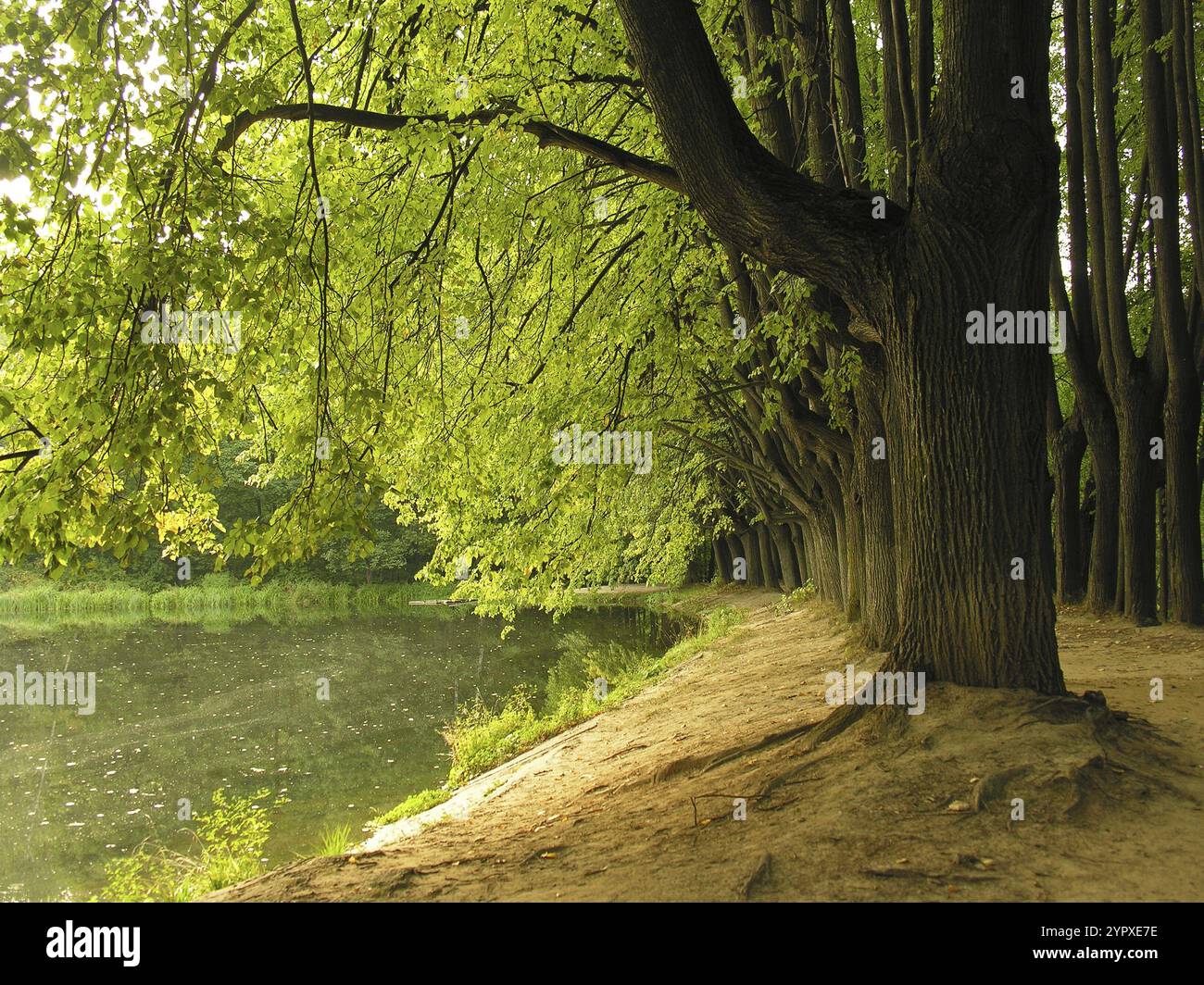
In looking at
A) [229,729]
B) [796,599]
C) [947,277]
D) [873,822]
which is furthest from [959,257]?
[796,599]

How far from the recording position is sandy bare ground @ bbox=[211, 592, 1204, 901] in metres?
4.63

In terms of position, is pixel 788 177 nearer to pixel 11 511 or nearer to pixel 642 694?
pixel 11 511

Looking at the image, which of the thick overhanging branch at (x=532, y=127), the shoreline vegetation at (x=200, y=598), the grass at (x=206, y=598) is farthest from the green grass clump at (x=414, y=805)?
the shoreline vegetation at (x=200, y=598)

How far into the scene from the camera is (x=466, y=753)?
13992 millimetres

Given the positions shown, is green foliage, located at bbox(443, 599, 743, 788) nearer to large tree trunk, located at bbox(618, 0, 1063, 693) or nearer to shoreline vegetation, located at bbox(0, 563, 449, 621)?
large tree trunk, located at bbox(618, 0, 1063, 693)

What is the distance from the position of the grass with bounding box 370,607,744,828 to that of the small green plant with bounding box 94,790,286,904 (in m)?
1.53

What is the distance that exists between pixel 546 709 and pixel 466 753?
13.1 feet

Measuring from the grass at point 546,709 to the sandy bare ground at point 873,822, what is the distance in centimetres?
486

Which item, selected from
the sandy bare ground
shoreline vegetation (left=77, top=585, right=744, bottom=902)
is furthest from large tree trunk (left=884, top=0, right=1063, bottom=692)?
shoreline vegetation (left=77, top=585, right=744, bottom=902)

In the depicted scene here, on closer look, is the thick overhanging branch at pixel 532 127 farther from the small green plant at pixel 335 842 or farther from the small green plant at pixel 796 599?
the small green plant at pixel 796 599

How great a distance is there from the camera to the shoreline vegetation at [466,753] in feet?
28.9

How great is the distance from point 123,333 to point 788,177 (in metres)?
4.29

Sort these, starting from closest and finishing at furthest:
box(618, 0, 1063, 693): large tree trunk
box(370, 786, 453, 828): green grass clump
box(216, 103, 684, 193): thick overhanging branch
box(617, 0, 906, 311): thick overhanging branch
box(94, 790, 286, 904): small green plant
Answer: box(617, 0, 906, 311): thick overhanging branch
box(618, 0, 1063, 693): large tree trunk
box(216, 103, 684, 193): thick overhanging branch
box(94, 790, 286, 904): small green plant
box(370, 786, 453, 828): green grass clump
